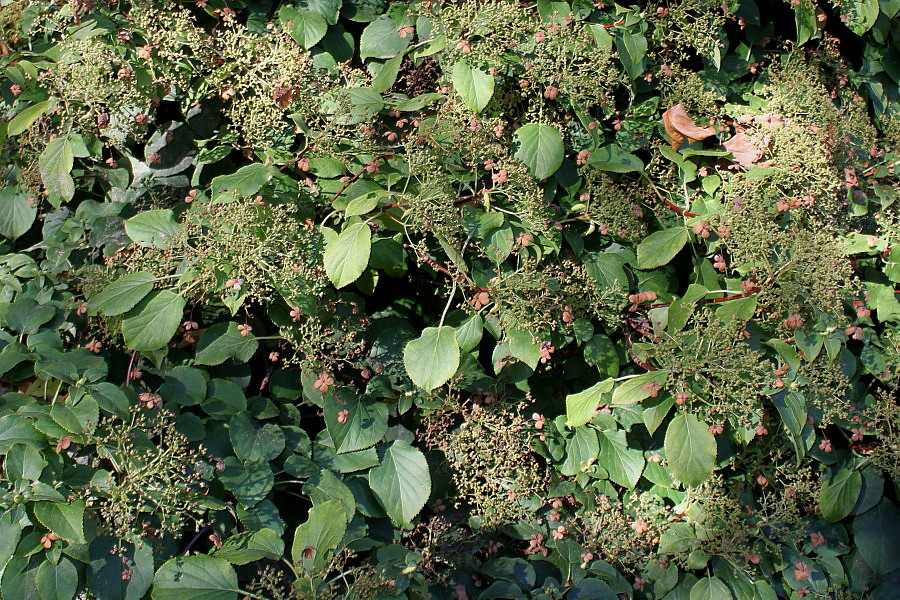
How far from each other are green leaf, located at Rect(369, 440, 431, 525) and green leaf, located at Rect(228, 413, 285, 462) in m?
0.30

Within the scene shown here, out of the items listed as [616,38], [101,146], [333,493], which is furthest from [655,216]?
[101,146]

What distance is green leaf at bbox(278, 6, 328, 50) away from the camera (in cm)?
267

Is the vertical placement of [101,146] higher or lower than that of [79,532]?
higher

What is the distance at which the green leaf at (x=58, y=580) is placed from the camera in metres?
1.88

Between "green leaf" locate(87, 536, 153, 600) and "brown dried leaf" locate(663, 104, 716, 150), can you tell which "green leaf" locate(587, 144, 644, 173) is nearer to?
"brown dried leaf" locate(663, 104, 716, 150)

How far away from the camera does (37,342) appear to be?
2283 millimetres

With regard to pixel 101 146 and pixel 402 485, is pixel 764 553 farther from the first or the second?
pixel 101 146

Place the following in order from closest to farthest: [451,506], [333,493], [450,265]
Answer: [333,493], [450,265], [451,506]

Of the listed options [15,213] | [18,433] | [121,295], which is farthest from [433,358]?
[15,213]

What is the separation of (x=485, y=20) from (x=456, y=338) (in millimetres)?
1011

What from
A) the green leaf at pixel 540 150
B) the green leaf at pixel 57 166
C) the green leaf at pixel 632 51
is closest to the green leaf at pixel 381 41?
the green leaf at pixel 540 150

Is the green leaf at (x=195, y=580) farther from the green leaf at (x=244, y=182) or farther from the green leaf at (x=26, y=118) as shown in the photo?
the green leaf at (x=26, y=118)

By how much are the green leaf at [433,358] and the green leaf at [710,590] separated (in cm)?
115

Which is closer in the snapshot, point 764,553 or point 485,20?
point 485,20
